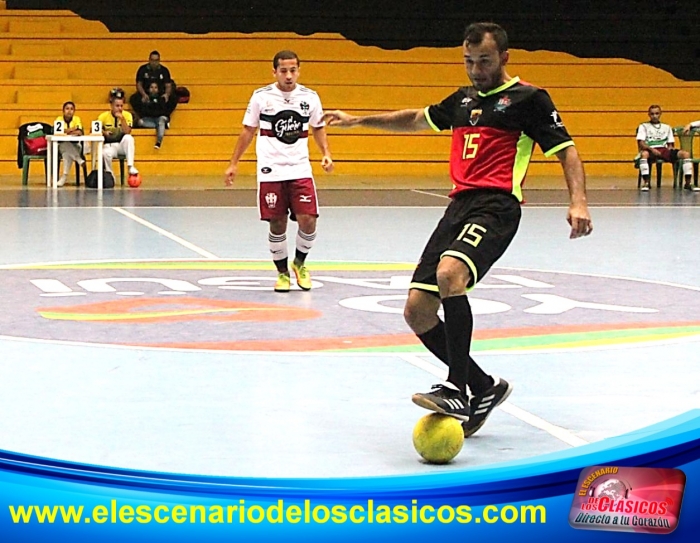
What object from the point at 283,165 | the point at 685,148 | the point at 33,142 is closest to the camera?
the point at 283,165

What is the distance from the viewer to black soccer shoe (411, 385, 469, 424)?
5.28m

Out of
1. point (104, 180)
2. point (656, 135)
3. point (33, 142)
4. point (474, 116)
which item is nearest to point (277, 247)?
point (474, 116)

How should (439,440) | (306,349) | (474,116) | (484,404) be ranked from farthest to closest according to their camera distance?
1. (306,349)
2. (474,116)
3. (484,404)
4. (439,440)

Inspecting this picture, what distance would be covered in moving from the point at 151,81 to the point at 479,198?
20.4 m

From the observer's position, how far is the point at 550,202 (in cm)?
2042

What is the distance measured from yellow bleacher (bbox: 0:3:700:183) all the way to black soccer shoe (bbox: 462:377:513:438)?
834 inches

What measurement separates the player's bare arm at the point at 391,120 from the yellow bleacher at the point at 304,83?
2040 centimetres

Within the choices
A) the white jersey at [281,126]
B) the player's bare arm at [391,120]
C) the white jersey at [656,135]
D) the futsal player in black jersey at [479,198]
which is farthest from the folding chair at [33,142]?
the futsal player in black jersey at [479,198]

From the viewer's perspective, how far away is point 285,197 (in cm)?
1050

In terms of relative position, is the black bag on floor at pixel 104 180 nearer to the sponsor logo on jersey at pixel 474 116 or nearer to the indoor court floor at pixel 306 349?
the indoor court floor at pixel 306 349

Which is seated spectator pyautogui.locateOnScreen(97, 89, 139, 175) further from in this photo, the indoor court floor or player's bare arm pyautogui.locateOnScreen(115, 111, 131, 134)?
the indoor court floor

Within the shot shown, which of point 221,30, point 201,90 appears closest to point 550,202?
point 201,90

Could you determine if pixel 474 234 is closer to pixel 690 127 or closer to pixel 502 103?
pixel 502 103

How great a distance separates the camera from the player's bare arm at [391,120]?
6145 millimetres
